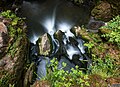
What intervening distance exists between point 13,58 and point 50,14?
4.14 m

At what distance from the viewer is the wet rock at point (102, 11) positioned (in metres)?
8.80

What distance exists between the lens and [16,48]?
5996mm

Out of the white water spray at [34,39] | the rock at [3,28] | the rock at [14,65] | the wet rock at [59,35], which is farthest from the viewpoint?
the white water spray at [34,39]

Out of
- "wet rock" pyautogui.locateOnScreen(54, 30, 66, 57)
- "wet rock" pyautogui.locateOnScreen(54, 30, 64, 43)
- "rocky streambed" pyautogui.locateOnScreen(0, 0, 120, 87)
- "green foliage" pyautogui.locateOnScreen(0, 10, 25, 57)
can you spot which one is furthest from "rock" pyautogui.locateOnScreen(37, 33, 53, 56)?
"green foliage" pyautogui.locateOnScreen(0, 10, 25, 57)

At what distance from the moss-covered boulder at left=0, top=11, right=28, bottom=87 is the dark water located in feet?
4.98

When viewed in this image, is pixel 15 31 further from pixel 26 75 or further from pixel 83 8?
pixel 83 8

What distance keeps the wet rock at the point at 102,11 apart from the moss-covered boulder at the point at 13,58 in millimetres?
3698

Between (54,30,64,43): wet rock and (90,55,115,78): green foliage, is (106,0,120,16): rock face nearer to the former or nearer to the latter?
(54,30,64,43): wet rock

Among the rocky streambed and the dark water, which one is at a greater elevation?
the dark water

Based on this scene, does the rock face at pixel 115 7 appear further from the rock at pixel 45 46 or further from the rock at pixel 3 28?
the rock at pixel 3 28

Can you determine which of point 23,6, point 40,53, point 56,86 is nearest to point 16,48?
point 40,53

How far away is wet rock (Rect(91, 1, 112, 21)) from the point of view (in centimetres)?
880

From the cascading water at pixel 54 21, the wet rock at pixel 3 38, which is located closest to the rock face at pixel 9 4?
the cascading water at pixel 54 21

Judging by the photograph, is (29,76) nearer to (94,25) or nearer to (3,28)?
(3,28)
